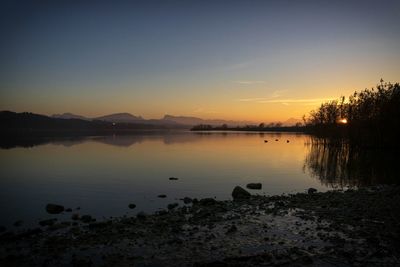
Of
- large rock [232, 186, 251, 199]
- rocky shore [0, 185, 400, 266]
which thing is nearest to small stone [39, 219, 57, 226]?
rocky shore [0, 185, 400, 266]

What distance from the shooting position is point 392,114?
6234 cm

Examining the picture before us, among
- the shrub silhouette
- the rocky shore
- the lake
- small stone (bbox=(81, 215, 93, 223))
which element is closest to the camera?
the rocky shore

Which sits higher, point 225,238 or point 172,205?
point 225,238

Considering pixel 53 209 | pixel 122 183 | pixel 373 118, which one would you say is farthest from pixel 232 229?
pixel 373 118

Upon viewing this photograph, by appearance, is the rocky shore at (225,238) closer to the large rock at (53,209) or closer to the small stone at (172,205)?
the small stone at (172,205)

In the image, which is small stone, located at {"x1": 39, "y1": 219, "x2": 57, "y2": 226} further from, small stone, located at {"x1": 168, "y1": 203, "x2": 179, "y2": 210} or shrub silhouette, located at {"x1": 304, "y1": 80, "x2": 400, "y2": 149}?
shrub silhouette, located at {"x1": 304, "y1": 80, "x2": 400, "y2": 149}

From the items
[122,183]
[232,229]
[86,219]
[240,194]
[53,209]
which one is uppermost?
[232,229]

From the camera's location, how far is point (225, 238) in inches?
527

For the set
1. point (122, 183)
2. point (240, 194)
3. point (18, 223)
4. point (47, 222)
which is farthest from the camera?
point (122, 183)

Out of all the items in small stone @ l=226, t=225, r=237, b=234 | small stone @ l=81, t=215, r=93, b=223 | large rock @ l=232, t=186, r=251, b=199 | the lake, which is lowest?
the lake

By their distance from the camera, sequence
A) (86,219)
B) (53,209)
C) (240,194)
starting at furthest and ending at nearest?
Answer: (240,194) → (53,209) → (86,219)

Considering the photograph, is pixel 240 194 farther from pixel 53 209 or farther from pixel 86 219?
pixel 53 209

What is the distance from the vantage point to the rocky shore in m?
11.1

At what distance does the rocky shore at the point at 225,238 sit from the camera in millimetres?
11094
